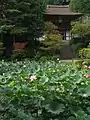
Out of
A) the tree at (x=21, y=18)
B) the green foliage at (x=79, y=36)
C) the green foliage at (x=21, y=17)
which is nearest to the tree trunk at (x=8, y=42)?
the tree at (x=21, y=18)

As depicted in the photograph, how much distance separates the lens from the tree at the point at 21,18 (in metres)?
16.8

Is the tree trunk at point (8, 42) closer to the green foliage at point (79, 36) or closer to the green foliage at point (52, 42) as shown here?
the green foliage at point (52, 42)

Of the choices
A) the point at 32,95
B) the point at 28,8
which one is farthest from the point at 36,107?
the point at 28,8

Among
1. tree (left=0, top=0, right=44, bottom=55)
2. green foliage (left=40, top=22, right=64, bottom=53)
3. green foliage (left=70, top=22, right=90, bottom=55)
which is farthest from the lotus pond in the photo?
green foliage (left=70, top=22, right=90, bottom=55)

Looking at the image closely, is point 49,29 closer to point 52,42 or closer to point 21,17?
point 52,42

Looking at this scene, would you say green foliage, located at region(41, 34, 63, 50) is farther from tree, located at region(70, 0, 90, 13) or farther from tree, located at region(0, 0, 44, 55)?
tree, located at region(70, 0, 90, 13)

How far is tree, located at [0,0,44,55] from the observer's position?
16.8 m

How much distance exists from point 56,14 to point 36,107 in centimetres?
2030

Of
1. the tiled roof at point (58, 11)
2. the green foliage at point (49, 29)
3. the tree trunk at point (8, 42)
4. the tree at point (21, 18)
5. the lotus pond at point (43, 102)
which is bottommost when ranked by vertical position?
the tree trunk at point (8, 42)

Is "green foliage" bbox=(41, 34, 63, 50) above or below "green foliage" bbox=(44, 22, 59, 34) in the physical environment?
below

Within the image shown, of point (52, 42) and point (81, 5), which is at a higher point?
point (81, 5)

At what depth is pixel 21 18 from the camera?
56.1 feet

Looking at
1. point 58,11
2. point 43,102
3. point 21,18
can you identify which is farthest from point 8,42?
point 43,102

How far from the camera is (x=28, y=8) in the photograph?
680 inches
